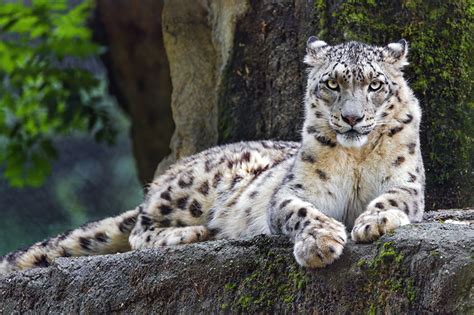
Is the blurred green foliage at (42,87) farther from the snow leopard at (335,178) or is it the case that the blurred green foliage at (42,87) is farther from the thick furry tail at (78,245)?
the snow leopard at (335,178)

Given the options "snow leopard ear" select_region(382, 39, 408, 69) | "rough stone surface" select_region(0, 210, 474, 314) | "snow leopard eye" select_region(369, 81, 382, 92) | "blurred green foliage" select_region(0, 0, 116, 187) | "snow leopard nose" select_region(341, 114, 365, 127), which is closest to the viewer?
"rough stone surface" select_region(0, 210, 474, 314)

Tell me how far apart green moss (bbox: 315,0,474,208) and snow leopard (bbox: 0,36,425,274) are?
0.85 meters

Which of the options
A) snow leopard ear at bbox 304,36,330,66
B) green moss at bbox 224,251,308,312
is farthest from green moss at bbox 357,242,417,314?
snow leopard ear at bbox 304,36,330,66

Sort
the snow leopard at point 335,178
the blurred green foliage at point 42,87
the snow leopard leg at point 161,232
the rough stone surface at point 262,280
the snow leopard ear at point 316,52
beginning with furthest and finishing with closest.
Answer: the blurred green foliage at point 42,87 → the snow leopard leg at point 161,232 → the snow leopard ear at point 316,52 → the snow leopard at point 335,178 → the rough stone surface at point 262,280

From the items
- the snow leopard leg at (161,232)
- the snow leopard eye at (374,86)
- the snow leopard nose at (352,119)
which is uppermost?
the snow leopard eye at (374,86)

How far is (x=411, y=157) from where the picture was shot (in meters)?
5.27

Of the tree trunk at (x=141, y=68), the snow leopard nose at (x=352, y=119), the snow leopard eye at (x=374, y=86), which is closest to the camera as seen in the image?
the snow leopard nose at (x=352, y=119)

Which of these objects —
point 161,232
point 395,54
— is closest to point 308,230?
point 395,54

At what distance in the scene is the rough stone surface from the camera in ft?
13.1

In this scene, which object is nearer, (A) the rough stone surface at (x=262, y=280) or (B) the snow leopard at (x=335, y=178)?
(A) the rough stone surface at (x=262, y=280)

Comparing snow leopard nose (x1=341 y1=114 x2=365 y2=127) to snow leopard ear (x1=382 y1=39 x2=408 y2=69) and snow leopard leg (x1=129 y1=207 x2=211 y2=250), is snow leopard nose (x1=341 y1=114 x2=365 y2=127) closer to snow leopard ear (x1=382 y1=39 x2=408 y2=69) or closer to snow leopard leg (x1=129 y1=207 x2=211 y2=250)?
snow leopard ear (x1=382 y1=39 x2=408 y2=69)

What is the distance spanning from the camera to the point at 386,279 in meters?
4.13

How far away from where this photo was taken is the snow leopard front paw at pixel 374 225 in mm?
4410

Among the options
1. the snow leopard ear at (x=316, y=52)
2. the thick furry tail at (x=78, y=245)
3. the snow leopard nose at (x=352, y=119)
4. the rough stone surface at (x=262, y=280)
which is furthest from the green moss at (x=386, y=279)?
the thick furry tail at (x=78, y=245)
